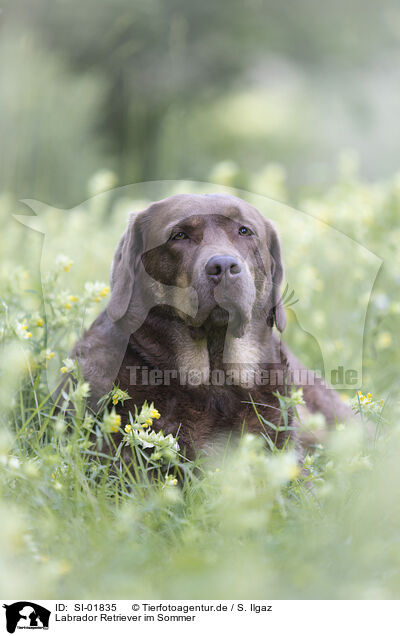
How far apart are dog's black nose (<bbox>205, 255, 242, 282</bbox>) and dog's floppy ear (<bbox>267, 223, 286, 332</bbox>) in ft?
1.42

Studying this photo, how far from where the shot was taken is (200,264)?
2615 millimetres

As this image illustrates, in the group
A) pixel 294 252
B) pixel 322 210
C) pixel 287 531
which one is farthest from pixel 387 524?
pixel 322 210

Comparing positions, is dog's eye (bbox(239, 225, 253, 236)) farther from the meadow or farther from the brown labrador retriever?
the meadow

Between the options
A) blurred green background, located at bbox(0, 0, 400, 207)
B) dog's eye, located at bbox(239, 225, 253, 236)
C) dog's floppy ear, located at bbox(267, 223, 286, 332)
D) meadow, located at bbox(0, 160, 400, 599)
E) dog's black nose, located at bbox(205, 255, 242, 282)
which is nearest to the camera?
meadow, located at bbox(0, 160, 400, 599)

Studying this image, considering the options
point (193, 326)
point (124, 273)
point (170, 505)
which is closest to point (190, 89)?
point (124, 273)

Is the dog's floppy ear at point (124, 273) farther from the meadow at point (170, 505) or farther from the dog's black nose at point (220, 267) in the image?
the dog's black nose at point (220, 267)

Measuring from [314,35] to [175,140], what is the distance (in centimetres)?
404

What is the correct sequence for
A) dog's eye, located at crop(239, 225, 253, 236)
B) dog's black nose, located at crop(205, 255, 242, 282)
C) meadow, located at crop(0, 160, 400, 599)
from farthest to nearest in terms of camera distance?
dog's eye, located at crop(239, 225, 253, 236)
dog's black nose, located at crop(205, 255, 242, 282)
meadow, located at crop(0, 160, 400, 599)

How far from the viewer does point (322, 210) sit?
478 centimetres
